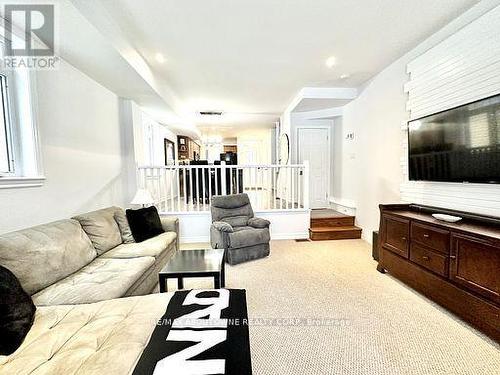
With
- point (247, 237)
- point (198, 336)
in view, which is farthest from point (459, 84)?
point (198, 336)

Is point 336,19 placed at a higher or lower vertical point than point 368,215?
higher

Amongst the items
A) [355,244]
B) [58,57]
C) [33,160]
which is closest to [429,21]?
[355,244]

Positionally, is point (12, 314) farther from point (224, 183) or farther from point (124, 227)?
point (224, 183)

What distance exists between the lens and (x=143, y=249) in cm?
260

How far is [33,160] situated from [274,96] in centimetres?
421

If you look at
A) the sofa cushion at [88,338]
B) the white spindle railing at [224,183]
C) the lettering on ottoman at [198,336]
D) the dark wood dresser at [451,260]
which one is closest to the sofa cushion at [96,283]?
the sofa cushion at [88,338]

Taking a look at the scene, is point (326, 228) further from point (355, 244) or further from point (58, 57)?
point (58, 57)

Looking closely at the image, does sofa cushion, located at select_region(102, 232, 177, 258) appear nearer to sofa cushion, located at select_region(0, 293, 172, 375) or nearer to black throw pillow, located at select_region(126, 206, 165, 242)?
black throw pillow, located at select_region(126, 206, 165, 242)

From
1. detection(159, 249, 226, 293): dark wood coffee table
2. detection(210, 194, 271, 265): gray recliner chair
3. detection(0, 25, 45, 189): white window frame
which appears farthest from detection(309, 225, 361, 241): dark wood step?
detection(0, 25, 45, 189): white window frame

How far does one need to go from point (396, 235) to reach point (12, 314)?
330 cm

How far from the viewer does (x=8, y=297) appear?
127 cm

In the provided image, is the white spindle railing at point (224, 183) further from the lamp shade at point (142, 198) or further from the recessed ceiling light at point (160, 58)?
the recessed ceiling light at point (160, 58)

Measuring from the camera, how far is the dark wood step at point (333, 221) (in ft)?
15.0

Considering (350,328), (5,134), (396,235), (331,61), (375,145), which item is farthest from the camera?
(375,145)
